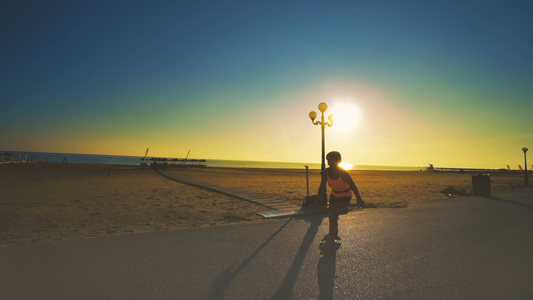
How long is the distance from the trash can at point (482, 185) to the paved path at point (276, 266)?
9828 millimetres

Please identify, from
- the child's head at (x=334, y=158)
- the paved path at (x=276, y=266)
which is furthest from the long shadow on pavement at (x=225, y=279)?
the child's head at (x=334, y=158)

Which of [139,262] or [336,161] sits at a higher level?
[336,161]

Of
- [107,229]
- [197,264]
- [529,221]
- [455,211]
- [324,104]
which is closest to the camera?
[197,264]

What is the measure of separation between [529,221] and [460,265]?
609cm

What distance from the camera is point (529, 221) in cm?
851

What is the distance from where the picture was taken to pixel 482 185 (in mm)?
15633

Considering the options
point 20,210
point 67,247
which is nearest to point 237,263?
point 67,247

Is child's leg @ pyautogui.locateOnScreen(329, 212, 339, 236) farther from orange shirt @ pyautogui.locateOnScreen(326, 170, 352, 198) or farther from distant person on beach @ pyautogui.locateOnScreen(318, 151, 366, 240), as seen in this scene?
orange shirt @ pyautogui.locateOnScreen(326, 170, 352, 198)

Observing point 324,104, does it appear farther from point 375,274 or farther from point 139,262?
point 139,262

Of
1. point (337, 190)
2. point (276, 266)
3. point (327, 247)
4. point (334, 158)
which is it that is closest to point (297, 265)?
point (276, 266)

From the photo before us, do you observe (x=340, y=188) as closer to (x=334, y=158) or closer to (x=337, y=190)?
(x=337, y=190)

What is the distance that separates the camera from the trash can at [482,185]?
1548 centimetres

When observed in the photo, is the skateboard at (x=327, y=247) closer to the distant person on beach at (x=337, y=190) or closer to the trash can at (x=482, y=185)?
the distant person on beach at (x=337, y=190)

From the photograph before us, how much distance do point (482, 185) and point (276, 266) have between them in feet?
52.4
